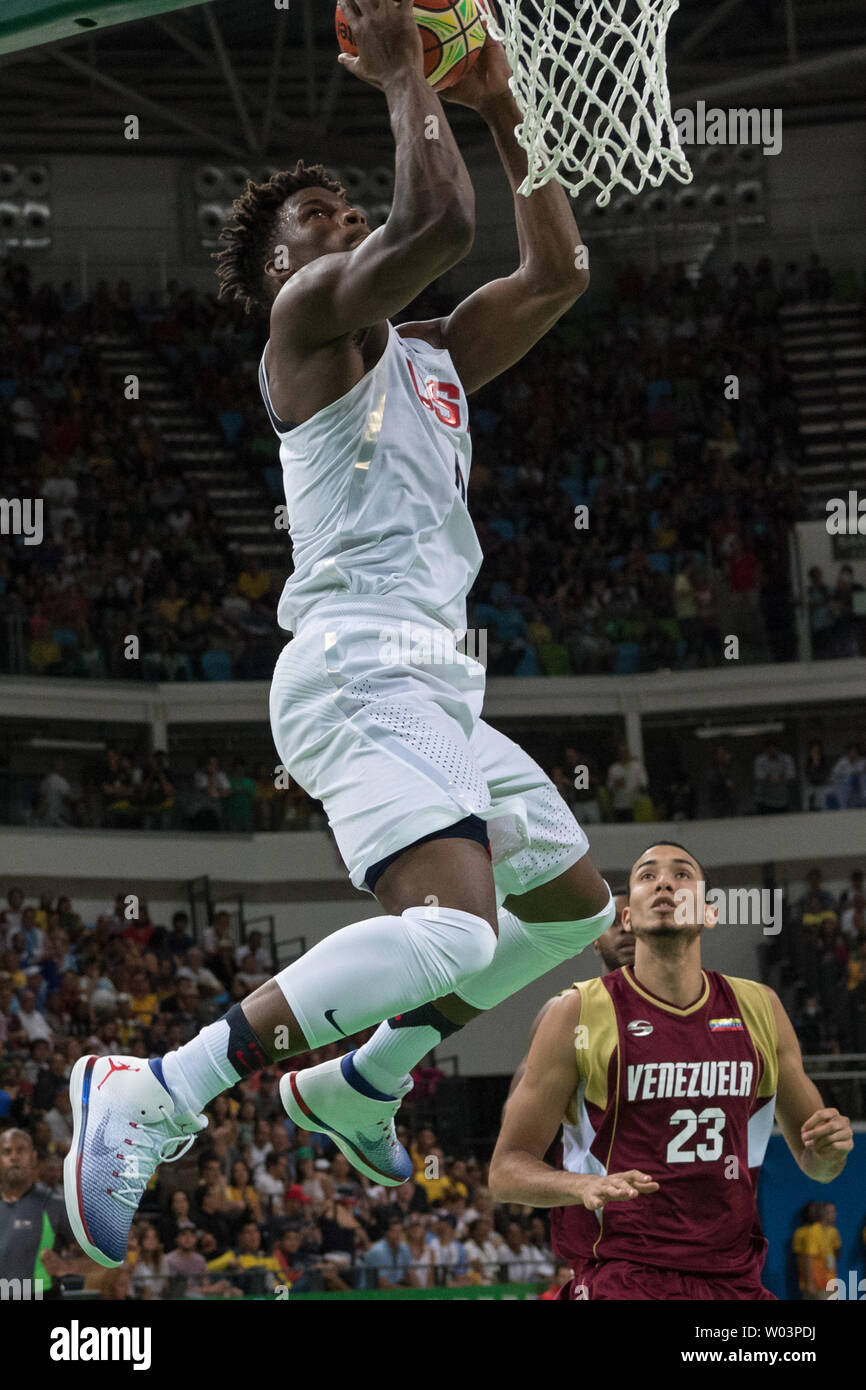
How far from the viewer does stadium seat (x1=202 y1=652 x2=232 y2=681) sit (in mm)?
17062

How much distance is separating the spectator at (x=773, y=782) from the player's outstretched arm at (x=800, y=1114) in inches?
493

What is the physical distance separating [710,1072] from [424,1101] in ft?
31.0

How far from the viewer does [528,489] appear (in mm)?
19406

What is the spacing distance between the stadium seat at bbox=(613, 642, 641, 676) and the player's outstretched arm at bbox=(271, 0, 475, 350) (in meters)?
13.7

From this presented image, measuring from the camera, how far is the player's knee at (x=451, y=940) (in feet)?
11.6

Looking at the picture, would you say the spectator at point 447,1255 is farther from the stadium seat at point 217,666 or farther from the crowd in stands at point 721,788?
the stadium seat at point 217,666

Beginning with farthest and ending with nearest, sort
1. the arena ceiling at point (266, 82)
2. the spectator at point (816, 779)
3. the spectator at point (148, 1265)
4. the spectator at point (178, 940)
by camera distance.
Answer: the arena ceiling at point (266, 82), the spectator at point (816, 779), the spectator at point (178, 940), the spectator at point (148, 1265)

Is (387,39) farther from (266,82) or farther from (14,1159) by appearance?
(266,82)

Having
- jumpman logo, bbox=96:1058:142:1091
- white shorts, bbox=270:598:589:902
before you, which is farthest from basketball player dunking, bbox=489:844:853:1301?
jumpman logo, bbox=96:1058:142:1091

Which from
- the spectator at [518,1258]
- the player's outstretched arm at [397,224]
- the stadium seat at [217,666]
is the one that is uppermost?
the stadium seat at [217,666]

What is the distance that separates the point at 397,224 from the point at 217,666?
13.6m

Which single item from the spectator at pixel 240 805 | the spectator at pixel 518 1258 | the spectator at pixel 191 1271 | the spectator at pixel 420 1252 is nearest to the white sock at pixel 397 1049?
the spectator at pixel 191 1271

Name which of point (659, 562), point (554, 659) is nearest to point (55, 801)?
point (554, 659)

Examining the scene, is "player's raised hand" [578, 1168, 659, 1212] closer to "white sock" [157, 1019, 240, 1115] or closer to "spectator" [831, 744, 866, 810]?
"white sock" [157, 1019, 240, 1115]
